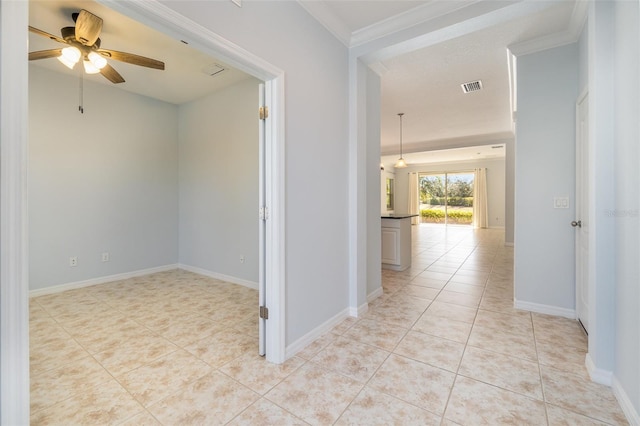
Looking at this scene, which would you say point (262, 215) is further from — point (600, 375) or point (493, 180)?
point (493, 180)

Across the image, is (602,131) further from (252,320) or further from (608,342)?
(252,320)

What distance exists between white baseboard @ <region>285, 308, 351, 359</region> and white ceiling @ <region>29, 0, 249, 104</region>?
89.1 inches

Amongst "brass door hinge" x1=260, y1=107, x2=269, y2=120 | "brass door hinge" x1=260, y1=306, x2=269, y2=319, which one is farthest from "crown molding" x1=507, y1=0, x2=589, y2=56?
"brass door hinge" x1=260, y1=306, x2=269, y2=319

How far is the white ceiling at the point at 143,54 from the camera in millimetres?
2393

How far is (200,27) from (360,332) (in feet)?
8.31

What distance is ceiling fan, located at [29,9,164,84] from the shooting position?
7.55 ft

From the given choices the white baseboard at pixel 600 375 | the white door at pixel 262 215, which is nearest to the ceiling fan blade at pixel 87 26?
the white door at pixel 262 215

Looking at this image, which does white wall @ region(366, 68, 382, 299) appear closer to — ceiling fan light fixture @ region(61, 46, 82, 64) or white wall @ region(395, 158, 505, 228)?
ceiling fan light fixture @ region(61, 46, 82, 64)

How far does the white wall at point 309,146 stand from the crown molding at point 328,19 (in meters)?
0.04

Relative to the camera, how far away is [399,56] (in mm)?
3270

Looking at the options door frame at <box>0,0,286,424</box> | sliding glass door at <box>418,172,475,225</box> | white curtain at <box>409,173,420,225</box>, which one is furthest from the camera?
white curtain at <box>409,173,420,225</box>

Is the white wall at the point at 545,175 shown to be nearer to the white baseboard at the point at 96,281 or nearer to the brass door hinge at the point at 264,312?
the brass door hinge at the point at 264,312

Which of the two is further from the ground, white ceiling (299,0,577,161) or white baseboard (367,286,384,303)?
white ceiling (299,0,577,161)

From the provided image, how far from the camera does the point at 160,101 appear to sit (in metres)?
4.55
